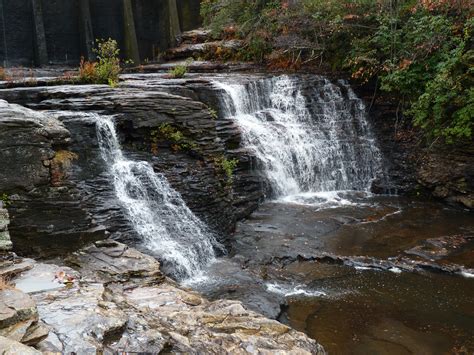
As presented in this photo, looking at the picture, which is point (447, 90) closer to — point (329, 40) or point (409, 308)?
point (329, 40)

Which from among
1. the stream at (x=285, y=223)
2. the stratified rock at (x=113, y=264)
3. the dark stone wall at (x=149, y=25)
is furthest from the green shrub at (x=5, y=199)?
the dark stone wall at (x=149, y=25)

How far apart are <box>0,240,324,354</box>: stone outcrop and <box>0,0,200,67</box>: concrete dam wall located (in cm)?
1516

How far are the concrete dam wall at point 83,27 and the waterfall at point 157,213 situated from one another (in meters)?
12.0

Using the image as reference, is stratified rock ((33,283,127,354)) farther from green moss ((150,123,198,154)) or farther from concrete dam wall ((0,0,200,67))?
concrete dam wall ((0,0,200,67))

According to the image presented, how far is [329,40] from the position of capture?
16547mm

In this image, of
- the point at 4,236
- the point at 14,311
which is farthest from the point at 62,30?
the point at 14,311

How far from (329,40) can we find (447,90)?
5.74 meters

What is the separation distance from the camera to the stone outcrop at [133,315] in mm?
4121

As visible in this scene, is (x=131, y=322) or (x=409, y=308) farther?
(x=409, y=308)

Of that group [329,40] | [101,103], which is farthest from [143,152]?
[329,40]

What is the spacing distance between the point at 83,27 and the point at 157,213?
14.1m

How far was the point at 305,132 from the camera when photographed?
1402 centimetres

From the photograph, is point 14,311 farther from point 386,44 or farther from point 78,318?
point 386,44

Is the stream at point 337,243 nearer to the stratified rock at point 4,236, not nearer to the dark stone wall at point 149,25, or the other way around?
the stratified rock at point 4,236
